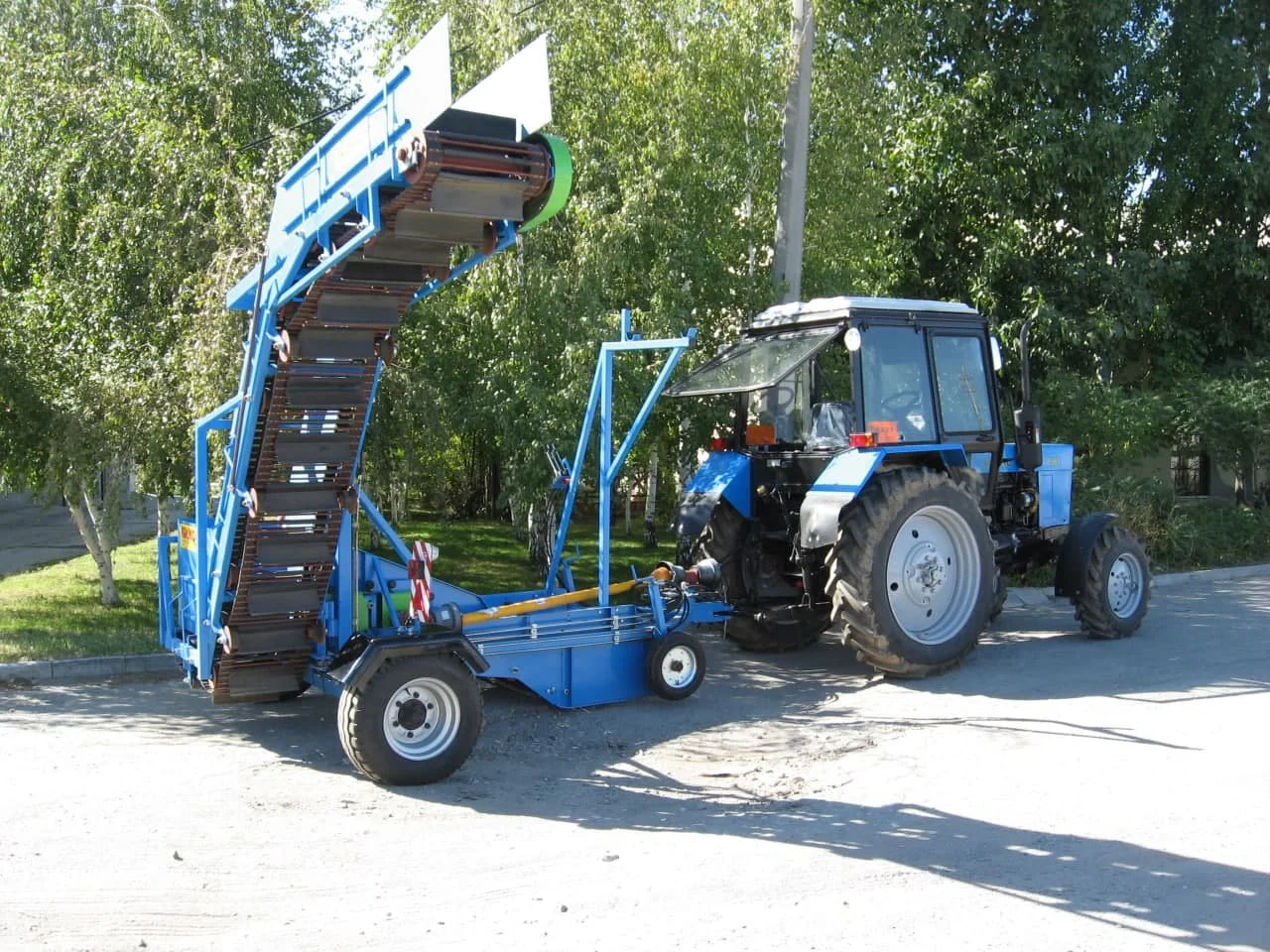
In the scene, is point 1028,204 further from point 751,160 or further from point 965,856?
point 965,856

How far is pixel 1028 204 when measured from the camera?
16094mm

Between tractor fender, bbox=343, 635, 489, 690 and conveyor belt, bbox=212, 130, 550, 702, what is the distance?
0.68 m

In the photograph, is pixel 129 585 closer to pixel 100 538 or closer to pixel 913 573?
pixel 100 538

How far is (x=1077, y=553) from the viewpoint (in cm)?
938

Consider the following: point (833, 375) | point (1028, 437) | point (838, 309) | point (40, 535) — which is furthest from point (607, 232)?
point (40, 535)

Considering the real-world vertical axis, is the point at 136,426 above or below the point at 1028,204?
below

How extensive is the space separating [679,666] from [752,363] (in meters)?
2.54

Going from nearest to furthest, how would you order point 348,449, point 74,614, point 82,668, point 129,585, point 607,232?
point 348,449 → point 82,668 → point 607,232 → point 74,614 → point 129,585

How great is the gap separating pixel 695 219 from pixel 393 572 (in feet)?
18.3

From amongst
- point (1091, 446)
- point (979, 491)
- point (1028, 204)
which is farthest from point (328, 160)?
point (1028, 204)

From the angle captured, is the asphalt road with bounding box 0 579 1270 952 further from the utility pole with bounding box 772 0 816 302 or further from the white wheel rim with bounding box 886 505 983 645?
the utility pole with bounding box 772 0 816 302

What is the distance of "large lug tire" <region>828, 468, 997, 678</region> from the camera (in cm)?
809

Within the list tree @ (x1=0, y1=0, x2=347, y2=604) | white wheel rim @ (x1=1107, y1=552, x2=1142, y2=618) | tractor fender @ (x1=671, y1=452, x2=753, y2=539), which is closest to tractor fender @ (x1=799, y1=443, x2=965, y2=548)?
tractor fender @ (x1=671, y1=452, x2=753, y2=539)

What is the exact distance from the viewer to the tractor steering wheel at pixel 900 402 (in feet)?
28.8
